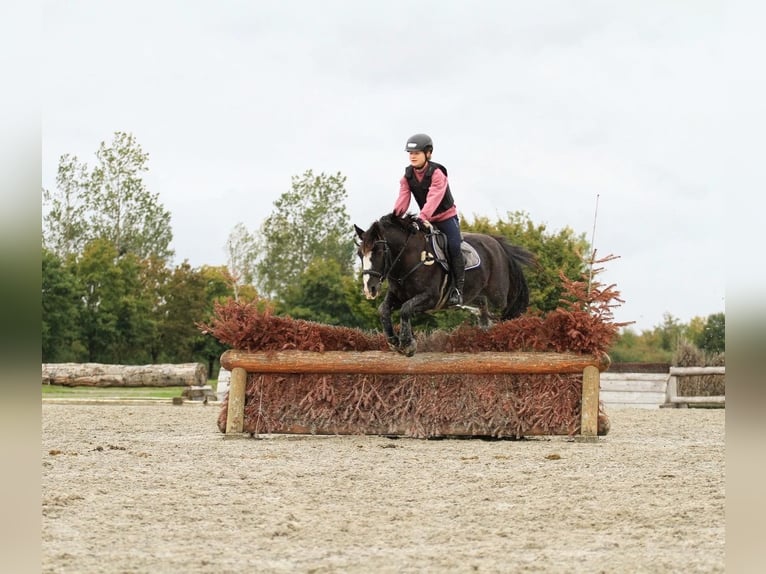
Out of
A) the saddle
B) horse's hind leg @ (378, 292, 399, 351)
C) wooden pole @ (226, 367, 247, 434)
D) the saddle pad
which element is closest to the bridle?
the saddle

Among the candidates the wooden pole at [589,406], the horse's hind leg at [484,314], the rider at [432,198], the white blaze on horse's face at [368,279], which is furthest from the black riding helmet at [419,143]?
the wooden pole at [589,406]

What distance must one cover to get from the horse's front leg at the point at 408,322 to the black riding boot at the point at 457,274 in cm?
42

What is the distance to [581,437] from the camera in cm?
983

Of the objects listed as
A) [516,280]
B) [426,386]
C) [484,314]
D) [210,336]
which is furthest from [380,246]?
[210,336]

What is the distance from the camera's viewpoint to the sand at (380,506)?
4.25m

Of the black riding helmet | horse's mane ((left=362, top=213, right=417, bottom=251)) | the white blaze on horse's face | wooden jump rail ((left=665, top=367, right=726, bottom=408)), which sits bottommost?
wooden jump rail ((left=665, top=367, right=726, bottom=408))

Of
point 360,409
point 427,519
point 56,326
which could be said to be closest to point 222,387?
point 360,409

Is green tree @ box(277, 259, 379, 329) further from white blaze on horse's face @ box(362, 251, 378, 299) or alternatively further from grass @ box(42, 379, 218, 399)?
white blaze on horse's face @ box(362, 251, 378, 299)

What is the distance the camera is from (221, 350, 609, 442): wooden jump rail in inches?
385

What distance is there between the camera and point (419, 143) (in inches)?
389

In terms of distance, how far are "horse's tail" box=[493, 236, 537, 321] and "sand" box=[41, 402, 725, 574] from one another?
2.43 meters

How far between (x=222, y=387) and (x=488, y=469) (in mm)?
13731

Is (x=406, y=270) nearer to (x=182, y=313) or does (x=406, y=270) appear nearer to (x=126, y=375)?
(x=126, y=375)

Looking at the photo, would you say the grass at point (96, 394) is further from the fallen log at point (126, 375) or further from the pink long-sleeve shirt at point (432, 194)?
the pink long-sleeve shirt at point (432, 194)
